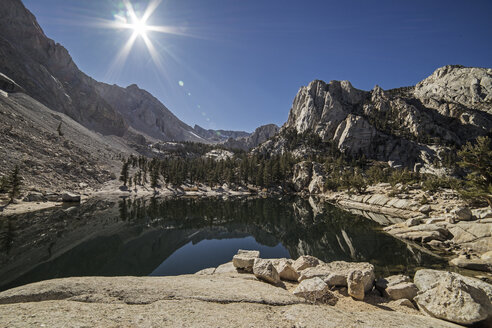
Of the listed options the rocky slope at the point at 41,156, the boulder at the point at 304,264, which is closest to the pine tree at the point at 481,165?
the boulder at the point at 304,264

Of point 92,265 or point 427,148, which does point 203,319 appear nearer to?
point 92,265

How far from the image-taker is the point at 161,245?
24797 mm

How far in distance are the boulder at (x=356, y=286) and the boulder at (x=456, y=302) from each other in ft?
7.28

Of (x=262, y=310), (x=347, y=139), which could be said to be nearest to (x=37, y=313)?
(x=262, y=310)

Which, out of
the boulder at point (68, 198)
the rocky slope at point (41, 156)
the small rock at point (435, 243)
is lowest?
the small rock at point (435, 243)

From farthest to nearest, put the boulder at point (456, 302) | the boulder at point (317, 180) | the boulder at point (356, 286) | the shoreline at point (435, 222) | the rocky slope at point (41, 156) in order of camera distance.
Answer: the boulder at point (317, 180) < the rocky slope at point (41, 156) < the shoreline at point (435, 222) < the boulder at point (356, 286) < the boulder at point (456, 302)

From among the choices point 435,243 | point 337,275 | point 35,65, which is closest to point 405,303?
point 337,275

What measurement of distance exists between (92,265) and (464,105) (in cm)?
24298

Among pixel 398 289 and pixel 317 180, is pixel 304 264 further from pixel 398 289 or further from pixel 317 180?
pixel 317 180

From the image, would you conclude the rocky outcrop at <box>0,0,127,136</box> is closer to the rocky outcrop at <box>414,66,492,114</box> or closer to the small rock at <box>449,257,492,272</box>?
the small rock at <box>449,257,492,272</box>

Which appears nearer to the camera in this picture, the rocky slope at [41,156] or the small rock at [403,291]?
the small rock at [403,291]

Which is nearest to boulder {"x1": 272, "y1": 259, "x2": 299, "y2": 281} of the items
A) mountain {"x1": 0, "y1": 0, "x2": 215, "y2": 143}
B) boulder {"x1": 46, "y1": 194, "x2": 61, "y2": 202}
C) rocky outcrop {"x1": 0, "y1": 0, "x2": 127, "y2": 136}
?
boulder {"x1": 46, "y1": 194, "x2": 61, "y2": 202}

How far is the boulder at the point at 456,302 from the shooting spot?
264 inches

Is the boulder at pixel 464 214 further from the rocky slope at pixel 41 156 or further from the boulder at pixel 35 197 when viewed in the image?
the rocky slope at pixel 41 156
